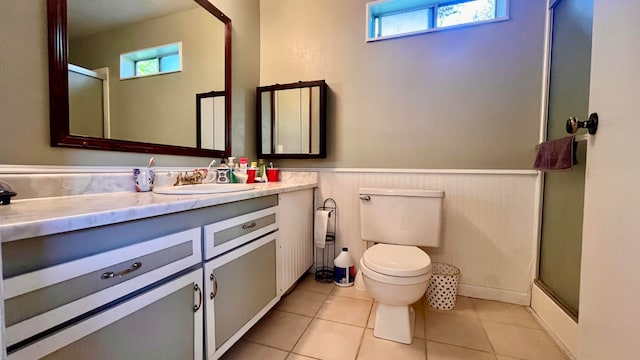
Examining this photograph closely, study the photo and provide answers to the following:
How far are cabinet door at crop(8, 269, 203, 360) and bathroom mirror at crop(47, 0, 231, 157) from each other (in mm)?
761

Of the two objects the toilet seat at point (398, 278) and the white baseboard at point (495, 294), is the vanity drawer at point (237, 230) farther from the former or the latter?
the white baseboard at point (495, 294)

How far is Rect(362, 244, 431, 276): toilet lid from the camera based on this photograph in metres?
1.33

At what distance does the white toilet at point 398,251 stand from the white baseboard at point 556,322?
664 mm

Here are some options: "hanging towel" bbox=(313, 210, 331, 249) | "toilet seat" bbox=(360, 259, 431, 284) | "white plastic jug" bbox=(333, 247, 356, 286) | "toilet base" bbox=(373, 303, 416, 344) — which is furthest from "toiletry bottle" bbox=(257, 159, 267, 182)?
"toilet base" bbox=(373, 303, 416, 344)

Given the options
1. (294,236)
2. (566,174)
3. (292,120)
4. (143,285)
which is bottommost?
(294,236)

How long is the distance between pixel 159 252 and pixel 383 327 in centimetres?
119

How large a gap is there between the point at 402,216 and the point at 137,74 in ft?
5.59

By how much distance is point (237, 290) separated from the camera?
1265 mm

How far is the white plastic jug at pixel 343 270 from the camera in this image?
6.81 ft

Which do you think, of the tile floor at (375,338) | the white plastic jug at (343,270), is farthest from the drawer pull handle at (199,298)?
the white plastic jug at (343,270)

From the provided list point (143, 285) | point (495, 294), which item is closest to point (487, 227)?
point (495, 294)

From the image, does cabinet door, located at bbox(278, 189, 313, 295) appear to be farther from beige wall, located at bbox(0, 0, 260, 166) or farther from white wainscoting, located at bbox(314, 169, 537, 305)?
beige wall, located at bbox(0, 0, 260, 166)

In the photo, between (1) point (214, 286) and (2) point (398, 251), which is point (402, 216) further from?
(1) point (214, 286)

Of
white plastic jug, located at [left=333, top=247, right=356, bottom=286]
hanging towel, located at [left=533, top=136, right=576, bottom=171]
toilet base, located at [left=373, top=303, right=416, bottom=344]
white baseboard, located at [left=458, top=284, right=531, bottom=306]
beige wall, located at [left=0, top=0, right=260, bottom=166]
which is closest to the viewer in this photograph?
beige wall, located at [left=0, top=0, right=260, bottom=166]
